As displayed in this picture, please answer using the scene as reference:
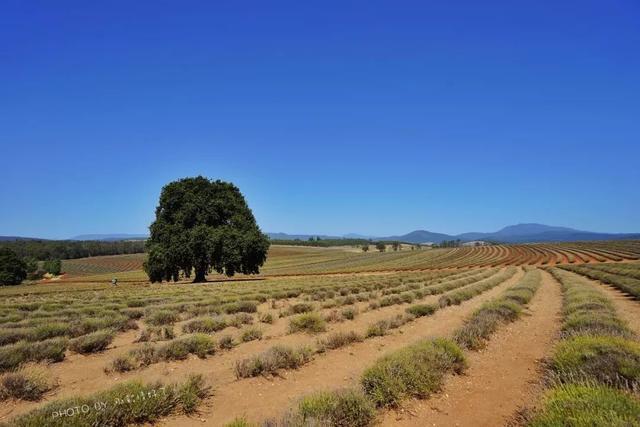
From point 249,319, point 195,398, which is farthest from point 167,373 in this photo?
point 249,319

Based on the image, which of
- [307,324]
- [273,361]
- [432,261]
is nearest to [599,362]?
[273,361]

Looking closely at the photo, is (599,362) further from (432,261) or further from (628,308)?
(432,261)

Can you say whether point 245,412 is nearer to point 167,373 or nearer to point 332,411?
point 332,411

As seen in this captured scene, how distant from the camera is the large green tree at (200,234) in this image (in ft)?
121

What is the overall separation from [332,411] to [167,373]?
430 cm

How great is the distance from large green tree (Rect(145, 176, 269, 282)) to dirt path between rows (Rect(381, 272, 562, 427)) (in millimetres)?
29864

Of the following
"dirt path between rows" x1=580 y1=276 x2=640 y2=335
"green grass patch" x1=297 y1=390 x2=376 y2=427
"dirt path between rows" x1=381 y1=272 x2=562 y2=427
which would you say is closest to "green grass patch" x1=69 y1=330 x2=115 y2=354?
"green grass patch" x1=297 y1=390 x2=376 y2=427

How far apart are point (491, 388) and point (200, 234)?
33028 millimetres

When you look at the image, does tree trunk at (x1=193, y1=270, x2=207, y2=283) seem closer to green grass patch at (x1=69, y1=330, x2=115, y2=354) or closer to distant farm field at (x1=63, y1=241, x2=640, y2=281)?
distant farm field at (x1=63, y1=241, x2=640, y2=281)

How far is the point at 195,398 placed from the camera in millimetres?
6652

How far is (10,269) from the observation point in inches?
3383

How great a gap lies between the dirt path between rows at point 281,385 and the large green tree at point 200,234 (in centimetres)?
2849

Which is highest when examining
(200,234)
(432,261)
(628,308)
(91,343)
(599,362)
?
(200,234)

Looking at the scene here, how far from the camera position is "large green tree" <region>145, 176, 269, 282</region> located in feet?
121
